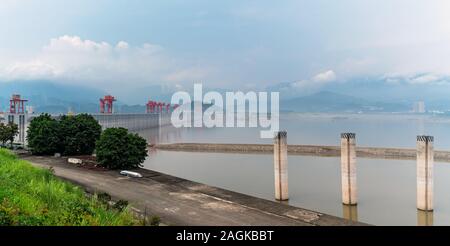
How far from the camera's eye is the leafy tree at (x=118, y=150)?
28203mm

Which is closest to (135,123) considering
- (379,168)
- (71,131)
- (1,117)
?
(1,117)

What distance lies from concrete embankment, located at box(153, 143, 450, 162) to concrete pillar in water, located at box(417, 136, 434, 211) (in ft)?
102

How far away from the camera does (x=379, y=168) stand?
137ft

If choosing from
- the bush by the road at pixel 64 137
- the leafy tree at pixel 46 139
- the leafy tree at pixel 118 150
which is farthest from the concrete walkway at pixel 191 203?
the leafy tree at pixel 46 139

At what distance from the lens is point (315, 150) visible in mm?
59812

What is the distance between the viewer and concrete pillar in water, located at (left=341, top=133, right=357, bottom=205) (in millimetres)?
24719

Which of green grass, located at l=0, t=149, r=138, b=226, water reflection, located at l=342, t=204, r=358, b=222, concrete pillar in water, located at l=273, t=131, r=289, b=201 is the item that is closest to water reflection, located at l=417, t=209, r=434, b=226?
water reflection, located at l=342, t=204, r=358, b=222

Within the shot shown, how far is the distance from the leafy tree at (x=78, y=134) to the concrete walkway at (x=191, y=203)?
10.5m

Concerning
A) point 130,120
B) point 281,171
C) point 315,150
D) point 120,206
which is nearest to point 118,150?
point 281,171

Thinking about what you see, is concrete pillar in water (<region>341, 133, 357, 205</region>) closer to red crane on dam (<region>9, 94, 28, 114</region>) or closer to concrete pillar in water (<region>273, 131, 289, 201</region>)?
concrete pillar in water (<region>273, 131, 289, 201</region>)

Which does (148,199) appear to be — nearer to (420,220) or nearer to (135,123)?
(420,220)
